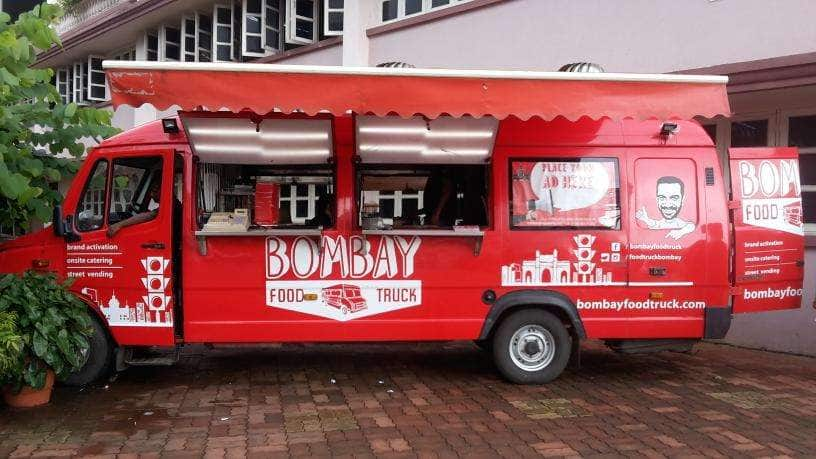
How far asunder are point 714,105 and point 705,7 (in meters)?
3.32

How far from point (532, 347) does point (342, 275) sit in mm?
1855

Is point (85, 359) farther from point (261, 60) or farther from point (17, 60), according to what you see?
point (261, 60)

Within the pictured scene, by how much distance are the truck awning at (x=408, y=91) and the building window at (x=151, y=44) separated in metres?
12.1

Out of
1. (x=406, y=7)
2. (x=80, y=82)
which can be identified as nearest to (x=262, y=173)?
(x=406, y=7)

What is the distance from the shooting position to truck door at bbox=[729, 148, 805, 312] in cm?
590

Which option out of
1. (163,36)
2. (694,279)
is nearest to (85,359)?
(694,279)

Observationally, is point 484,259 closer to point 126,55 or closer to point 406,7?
point 406,7

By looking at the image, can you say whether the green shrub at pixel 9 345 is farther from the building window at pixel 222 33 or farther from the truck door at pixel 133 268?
the building window at pixel 222 33

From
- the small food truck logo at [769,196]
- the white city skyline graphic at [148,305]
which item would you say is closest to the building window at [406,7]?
the small food truck logo at [769,196]

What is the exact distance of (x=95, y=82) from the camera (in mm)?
17656

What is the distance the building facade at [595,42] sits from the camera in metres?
7.47

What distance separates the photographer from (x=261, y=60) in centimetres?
1317

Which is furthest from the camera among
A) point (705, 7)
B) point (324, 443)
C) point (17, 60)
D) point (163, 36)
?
point (163, 36)

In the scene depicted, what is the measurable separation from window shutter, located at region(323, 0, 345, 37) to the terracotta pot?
8.26 m
